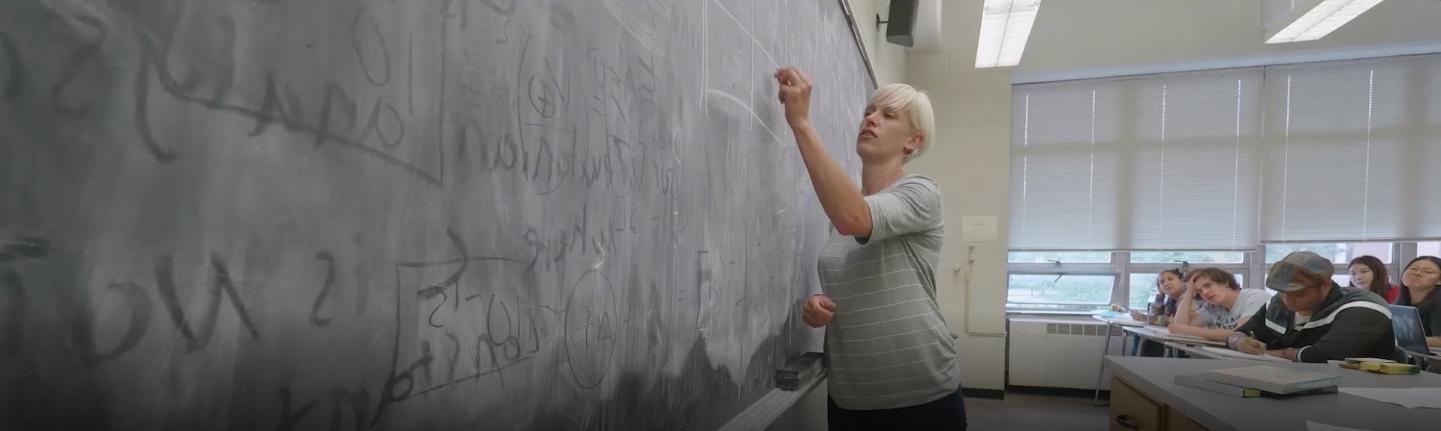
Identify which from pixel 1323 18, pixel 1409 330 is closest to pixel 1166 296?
pixel 1409 330

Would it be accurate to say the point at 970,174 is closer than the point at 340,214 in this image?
No

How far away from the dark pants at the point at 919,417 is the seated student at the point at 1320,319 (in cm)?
272

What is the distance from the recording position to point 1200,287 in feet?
15.9

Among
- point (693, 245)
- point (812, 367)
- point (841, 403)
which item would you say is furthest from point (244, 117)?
point (812, 367)

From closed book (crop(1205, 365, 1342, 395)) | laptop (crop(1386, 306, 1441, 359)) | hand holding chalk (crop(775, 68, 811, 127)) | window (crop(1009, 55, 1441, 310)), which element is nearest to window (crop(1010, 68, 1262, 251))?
window (crop(1009, 55, 1441, 310))

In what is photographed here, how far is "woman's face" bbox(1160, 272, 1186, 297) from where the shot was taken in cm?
525

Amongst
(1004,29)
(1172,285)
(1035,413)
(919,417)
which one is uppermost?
(1004,29)

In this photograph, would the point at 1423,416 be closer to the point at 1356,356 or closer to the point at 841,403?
the point at 841,403

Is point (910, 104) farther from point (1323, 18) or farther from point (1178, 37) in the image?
point (1178, 37)

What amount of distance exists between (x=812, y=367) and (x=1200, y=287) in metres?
4.39

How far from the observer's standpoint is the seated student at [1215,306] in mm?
4411

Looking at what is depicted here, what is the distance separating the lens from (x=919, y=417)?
1.32m

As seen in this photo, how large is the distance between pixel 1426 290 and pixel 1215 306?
1191 mm

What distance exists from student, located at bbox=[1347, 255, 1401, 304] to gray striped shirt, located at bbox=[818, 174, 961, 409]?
476 centimetres
